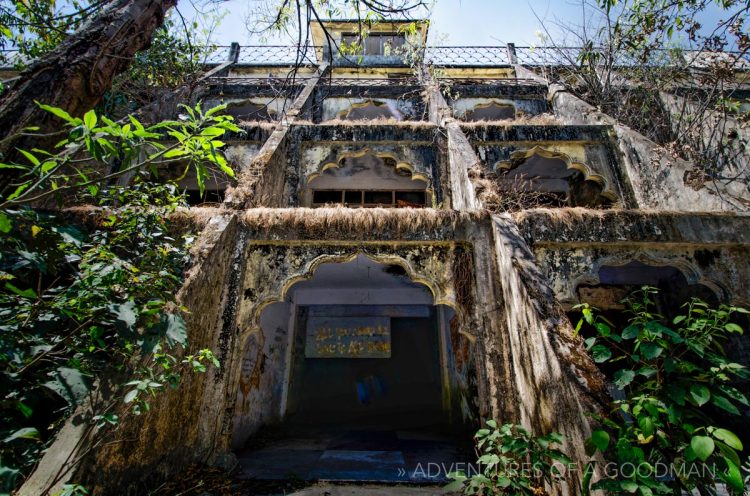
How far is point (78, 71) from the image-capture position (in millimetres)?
2467

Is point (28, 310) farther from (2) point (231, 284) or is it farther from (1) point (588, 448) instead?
(1) point (588, 448)

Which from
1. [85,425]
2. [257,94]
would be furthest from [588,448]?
[257,94]

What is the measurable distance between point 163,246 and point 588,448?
3.58m

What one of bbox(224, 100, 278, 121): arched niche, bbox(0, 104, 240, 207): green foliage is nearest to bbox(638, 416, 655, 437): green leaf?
bbox(0, 104, 240, 207): green foliage

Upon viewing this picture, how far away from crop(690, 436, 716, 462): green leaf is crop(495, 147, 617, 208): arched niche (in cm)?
617

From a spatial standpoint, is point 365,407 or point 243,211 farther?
point 365,407

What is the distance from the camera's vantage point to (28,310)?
212cm

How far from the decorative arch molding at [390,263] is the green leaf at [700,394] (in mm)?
2587

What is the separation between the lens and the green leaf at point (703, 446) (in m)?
1.52

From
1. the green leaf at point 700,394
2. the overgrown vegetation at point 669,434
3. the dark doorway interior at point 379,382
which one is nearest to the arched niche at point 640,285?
the dark doorway interior at point 379,382

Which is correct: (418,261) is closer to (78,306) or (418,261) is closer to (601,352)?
(601,352)

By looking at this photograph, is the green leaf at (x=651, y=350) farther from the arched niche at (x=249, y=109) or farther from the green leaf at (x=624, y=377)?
the arched niche at (x=249, y=109)

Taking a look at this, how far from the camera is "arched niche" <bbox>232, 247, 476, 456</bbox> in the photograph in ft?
24.8

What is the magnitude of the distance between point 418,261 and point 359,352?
500cm
